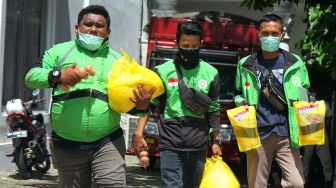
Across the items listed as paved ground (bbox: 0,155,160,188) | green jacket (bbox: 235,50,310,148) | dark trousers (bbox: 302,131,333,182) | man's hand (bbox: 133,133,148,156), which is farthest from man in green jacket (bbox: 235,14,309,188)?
paved ground (bbox: 0,155,160,188)

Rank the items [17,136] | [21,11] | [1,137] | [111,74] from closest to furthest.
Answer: [111,74]
[17,136]
[1,137]
[21,11]

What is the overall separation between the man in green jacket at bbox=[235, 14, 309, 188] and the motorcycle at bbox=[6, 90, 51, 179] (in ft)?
13.9

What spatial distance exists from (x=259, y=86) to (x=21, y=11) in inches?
232

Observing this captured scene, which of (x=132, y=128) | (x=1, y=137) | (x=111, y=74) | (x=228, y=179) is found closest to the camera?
(x=111, y=74)

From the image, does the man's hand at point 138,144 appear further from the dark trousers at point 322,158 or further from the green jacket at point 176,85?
the dark trousers at point 322,158

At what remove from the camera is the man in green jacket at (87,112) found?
416 cm

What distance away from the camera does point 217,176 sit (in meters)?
4.94

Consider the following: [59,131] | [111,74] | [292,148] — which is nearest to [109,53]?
[111,74]

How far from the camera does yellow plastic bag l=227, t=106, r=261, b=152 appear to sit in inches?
198

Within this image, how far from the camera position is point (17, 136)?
8516mm

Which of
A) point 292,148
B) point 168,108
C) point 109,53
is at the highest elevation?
point 109,53

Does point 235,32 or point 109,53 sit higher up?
point 235,32

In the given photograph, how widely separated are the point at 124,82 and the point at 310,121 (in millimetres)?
1775

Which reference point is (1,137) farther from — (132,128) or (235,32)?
(235,32)
